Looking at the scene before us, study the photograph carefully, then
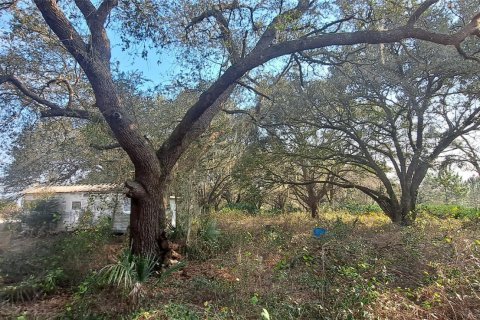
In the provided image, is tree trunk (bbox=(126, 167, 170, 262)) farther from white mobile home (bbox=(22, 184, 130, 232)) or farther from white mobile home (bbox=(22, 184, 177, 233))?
white mobile home (bbox=(22, 184, 130, 232))

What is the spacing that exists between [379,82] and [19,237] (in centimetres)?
1176

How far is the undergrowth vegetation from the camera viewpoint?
4.41m

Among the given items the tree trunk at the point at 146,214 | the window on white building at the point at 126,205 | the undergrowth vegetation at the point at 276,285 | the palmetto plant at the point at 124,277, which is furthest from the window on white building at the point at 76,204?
the palmetto plant at the point at 124,277

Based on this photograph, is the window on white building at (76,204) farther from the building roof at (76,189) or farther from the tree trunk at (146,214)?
the tree trunk at (146,214)

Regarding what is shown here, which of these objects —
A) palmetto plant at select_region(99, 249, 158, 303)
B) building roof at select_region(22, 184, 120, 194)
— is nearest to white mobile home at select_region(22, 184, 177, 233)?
building roof at select_region(22, 184, 120, 194)

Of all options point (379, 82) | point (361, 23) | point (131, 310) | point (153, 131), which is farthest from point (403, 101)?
point (131, 310)

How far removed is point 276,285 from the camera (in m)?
5.51

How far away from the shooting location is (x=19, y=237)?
37.4ft

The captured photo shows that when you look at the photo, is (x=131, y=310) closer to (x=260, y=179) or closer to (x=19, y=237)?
(x=19, y=237)

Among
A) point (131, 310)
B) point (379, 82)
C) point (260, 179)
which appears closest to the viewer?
point (131, 310)

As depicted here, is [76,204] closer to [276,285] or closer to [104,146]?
[104,146]

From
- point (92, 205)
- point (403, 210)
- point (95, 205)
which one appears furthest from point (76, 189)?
point (403, 210)

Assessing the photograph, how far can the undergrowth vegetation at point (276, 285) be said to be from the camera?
441cm

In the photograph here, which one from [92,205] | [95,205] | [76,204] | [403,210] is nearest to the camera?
[92,205]
